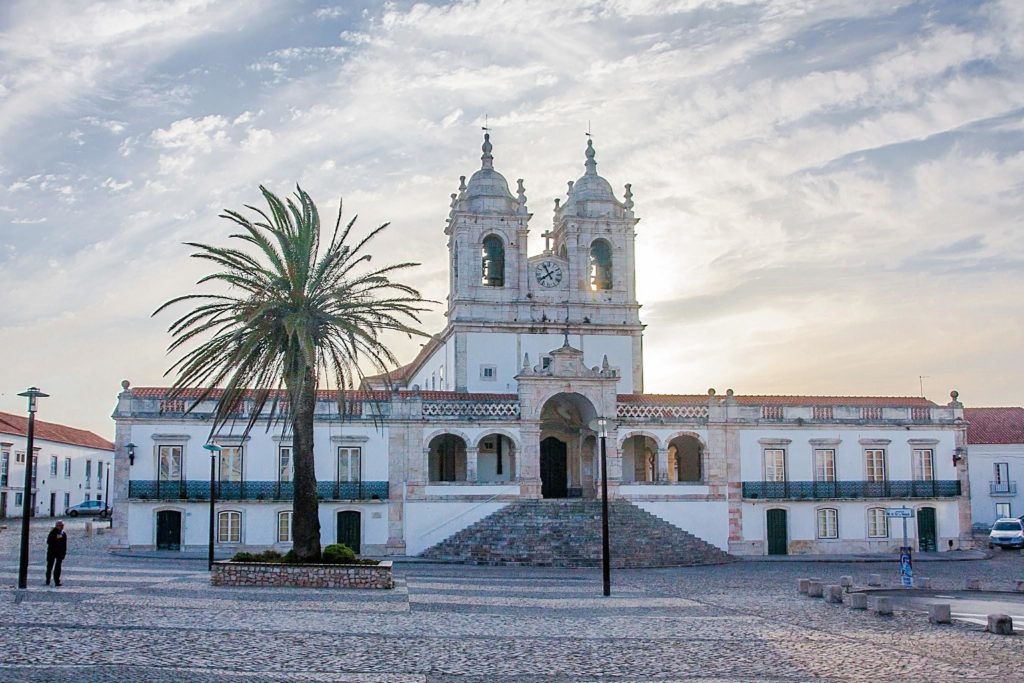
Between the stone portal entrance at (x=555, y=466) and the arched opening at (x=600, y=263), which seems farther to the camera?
the arched opening at (x=600, y=263)

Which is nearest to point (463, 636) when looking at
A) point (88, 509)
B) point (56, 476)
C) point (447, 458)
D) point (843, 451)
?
point (447, 458)

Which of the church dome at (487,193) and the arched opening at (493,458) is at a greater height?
the church dome at (487,193)

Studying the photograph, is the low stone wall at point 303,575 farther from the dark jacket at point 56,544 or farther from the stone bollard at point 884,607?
the stone bollard at point 884,607

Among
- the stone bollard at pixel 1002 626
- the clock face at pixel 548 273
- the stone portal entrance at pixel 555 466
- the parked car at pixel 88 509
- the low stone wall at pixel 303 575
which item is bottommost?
the stone bollard at pixel 1002 626

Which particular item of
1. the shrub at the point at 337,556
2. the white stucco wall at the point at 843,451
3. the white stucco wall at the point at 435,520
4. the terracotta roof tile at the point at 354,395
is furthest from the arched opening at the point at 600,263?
the shrub at the point at 337,556

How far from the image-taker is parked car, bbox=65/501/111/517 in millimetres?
70750

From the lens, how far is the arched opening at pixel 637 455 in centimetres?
4497

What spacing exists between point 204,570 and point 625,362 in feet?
74.4

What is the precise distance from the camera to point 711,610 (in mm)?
22625

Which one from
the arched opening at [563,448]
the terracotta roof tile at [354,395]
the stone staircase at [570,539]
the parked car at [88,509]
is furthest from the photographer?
the parked car at [88,509]

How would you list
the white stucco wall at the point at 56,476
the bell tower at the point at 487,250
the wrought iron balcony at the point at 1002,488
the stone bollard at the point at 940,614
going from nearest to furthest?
1. the stone bollard at the point at 940,614
2. the bell tower at the point at 487,250
3. the wrought iron balcony at the point at 1002,488
4. the white stucco wall at the point at 56,476

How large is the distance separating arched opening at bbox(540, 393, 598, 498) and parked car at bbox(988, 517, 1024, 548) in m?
17.0

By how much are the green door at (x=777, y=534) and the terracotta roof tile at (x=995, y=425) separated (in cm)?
1946

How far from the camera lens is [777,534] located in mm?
42438
